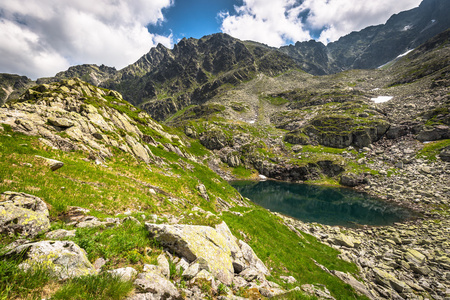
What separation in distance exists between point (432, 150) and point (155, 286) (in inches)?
5089

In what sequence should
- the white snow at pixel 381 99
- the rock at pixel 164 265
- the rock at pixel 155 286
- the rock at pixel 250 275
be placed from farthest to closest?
1. the white snow at pixel 381 99
2. the rock at pixel 250 275
3. the rock at pixel 164 265
4. the rock at pixel 155 286

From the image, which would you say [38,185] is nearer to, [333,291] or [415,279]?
[333,291]

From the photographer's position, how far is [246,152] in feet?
417

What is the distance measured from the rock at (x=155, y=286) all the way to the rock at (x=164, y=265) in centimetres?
100

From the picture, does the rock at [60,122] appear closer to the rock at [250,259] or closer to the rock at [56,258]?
the rock at [56,258]

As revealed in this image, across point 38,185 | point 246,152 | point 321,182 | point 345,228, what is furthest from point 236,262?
point 246,152

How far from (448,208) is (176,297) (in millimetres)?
81353

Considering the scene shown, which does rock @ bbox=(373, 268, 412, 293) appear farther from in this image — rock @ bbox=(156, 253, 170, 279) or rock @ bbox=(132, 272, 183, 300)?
rock @ bbox=(132, 272, 183, 300)

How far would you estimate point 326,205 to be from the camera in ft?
211

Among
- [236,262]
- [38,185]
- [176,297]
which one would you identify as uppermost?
[38,185]

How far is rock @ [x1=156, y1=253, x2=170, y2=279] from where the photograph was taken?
22.8ft

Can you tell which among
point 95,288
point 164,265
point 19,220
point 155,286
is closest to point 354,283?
point 164,265

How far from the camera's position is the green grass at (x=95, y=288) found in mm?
4016

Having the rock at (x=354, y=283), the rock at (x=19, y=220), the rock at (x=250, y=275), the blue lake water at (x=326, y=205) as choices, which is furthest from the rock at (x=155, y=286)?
the blue lake water at (x=326, y=205)
